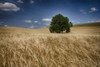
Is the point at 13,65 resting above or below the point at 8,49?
below

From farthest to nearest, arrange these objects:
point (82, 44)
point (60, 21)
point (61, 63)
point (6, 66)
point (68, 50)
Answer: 1. point (60, 21)
2. point (82, 44)
3. point (68, 50)
4. point (61, 63)
5. point (6, 66)

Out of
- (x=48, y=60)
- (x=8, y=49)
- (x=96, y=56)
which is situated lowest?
(x=96, y=56)

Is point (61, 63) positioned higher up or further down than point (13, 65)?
further down

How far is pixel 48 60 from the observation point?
2098 millimetres

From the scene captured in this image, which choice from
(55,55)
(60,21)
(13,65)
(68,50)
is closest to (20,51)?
(13,65)

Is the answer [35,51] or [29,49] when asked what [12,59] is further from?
[35,51]

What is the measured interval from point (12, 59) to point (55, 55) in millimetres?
1395

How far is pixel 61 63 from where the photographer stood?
6.74 ft

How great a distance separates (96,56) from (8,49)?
319cm

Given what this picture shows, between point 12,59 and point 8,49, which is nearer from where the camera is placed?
point 12,59

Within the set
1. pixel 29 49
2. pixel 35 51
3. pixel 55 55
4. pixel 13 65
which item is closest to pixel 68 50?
pixel 55 55

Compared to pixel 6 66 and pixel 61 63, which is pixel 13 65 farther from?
pixel 61 63

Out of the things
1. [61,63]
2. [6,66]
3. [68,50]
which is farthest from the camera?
[68,50]

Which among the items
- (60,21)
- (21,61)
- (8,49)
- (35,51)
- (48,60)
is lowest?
(48,60)
